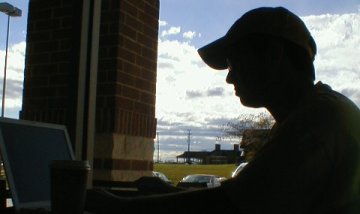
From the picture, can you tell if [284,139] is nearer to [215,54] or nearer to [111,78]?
[215,54]

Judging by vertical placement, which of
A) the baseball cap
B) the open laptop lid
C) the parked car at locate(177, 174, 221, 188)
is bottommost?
the parked car at locate(177, 174, 221, 188)

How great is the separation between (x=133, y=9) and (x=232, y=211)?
209 centimetres

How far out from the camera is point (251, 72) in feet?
5.23

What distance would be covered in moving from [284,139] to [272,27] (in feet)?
1.22

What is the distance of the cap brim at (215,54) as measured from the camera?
171 centimetres

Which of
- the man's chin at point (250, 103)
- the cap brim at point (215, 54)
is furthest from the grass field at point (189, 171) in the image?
the man's chin at point (250, 103)

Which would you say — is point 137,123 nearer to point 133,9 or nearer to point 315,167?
point 133,9

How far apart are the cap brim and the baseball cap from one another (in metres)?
0.04

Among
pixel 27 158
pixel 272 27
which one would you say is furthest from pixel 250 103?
pixel 27 158

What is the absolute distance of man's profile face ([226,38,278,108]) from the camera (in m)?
1.59

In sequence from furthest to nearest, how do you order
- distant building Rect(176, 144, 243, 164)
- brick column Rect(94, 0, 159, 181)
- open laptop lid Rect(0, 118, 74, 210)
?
distant building Rect(176, 144, 243, 164), brick column Rect(94, 0, 159, 181), open laptop lid Rect(0, 118, 74, 210)

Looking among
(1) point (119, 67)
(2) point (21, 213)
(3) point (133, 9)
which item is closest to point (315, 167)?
(2) point (21, 213)

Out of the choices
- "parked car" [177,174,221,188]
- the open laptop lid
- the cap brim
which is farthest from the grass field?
the cap brim

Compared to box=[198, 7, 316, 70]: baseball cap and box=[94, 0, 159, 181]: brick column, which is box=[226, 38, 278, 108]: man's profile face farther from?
box=[94, 0, 159, 181]: brick column
